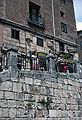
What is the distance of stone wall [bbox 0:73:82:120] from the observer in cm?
995

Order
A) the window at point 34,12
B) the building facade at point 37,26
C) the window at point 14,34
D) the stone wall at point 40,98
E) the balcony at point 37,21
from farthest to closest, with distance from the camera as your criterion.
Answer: the window at point 34,12 → the balcony at point 37,21 → the window at point 14,34 → the building facade at point 37,26 → the stone wall at point 40,98

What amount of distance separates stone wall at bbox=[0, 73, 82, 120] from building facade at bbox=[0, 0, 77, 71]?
3.06 metres

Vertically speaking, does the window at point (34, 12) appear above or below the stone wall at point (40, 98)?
above

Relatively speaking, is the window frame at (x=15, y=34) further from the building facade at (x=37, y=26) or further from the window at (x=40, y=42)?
the window at (x=40, y=42)

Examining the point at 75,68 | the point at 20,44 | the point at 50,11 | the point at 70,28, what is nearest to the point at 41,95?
the point at 75,68

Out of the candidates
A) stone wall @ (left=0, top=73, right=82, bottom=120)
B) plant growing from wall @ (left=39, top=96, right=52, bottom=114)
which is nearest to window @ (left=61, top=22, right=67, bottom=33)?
stone wall @ (left=0, top=73, right=82, bottom=120)

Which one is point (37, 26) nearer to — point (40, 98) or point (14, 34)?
point (14, 34)

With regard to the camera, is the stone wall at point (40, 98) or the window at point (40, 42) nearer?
the stone wall at point (40, 98)

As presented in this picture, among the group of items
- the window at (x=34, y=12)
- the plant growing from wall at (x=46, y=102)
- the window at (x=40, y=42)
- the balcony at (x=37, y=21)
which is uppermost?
the window at (x=34, y=12)

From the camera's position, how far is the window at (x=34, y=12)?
18.3 meters

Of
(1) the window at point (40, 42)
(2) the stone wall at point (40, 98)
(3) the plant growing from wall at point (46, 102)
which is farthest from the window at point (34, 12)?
(3) the plant growing from wall at point (46, 102)

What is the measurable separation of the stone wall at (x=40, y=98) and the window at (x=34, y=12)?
22.8ft

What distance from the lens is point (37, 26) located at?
18234mm

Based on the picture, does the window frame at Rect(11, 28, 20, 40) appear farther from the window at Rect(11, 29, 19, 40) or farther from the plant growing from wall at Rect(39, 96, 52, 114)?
the plant growing from wall at Rect(39, 96, 52, 114)
